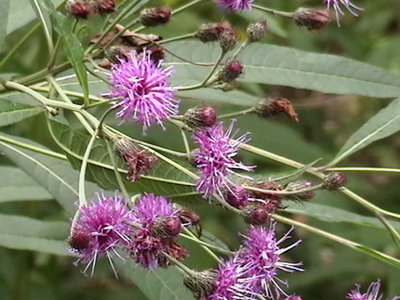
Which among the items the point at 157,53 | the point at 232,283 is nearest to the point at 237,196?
the point at 232,283

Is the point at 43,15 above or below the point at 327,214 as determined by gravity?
below

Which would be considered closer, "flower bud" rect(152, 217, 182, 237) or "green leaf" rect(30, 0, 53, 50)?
"flower bud" rect(152, 217, 182, 237)

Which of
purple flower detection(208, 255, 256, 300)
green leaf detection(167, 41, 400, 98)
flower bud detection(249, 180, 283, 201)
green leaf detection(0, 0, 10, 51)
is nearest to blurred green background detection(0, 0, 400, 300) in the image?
green leaf detection(167, 41, 400, 98)

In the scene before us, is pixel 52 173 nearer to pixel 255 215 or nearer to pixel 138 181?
pixel 138 181

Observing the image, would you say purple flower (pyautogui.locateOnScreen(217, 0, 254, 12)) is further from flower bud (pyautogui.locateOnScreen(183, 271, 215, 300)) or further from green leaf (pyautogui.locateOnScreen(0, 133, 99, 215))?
flower bud (pyautogui.locateOnScreen(183, 271, 215, 300))

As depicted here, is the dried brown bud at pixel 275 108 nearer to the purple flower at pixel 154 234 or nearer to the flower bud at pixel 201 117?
the flower bud at pixel 201 117

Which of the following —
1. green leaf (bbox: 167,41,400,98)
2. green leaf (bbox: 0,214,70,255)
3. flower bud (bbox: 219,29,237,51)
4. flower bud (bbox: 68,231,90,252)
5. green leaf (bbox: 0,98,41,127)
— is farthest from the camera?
green leaf (bbox: 0,214,70,255)

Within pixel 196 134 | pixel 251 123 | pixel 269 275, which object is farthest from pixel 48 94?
pixel 251 123
